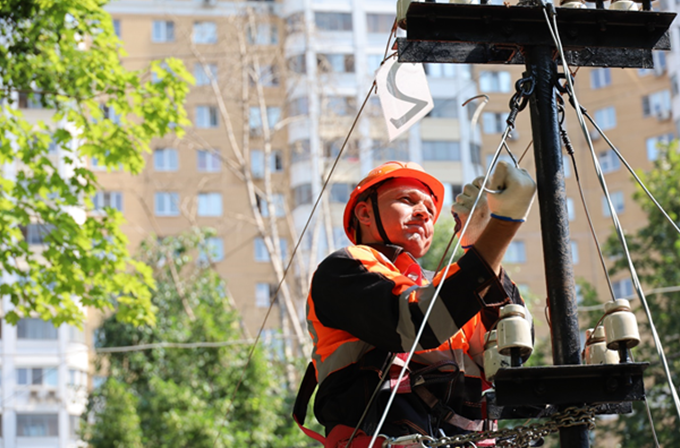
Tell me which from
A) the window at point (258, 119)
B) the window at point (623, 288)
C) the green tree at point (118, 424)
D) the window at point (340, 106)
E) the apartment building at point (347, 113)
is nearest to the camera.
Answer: the green tree at point (118, 424)

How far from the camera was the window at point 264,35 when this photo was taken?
33.2 m

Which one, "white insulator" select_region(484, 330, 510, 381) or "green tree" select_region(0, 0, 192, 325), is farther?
"green tree" select_region(0, 0, 192, 325)

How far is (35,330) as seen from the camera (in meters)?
38.4

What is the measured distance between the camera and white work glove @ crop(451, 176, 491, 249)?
3623 millimetres

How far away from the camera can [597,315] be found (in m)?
24.7

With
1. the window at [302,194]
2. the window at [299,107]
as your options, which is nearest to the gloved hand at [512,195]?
the window at [299,107]

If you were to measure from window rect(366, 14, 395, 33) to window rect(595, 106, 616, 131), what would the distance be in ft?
33.4

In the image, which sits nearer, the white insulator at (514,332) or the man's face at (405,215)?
the white insulator at (514,332)

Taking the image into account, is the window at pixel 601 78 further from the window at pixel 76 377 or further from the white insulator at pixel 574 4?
the white insulator at pixel 574 4

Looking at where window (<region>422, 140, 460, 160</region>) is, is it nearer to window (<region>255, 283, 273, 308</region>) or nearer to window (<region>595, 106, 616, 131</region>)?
window (<region>595, 106, 616, 131</region>)

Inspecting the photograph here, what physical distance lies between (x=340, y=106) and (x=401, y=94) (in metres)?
31.3

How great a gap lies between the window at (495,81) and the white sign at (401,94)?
4037cm

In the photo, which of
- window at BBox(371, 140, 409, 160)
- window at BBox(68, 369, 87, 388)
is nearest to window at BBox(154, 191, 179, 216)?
window at BBox(68, 369, 87, 388)

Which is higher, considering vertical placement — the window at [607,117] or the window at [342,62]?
the window at [342,62]
